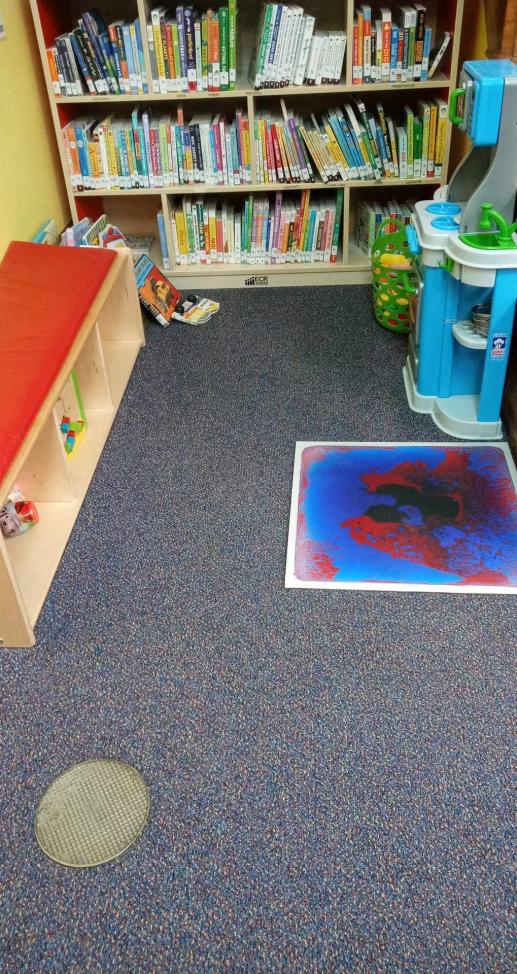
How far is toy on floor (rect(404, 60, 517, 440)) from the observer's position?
236cm

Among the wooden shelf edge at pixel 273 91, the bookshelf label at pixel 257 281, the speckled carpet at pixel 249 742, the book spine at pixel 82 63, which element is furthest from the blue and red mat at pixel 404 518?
the book spine at pixel 82 63

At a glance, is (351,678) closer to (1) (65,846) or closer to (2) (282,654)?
(2) (282,654)

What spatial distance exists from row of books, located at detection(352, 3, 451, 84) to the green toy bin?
576 mm

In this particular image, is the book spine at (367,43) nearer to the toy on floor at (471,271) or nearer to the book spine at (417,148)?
the book spine at (417,148)

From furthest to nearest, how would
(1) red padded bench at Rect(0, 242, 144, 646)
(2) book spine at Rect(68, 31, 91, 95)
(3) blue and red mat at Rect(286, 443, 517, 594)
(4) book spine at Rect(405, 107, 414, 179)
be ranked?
(4) book spine at Rect(405, 107, 414, 179) → (2) book spine at Rect(68, 31, 91, 95) → (3) blue and red mat at Rect(286, 443, 517, 594) → (1) red padded bench at Rect(0, 242, 144, 646)

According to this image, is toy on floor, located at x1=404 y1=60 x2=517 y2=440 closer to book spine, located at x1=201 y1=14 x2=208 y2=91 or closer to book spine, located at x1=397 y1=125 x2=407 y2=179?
book spine, located at x1=397 y1=125 x2=407 y2=179

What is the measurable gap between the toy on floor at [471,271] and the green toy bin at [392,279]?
1.07 ft

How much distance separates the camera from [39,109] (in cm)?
344

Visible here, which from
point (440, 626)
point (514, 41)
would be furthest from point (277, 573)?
point (514, 41)


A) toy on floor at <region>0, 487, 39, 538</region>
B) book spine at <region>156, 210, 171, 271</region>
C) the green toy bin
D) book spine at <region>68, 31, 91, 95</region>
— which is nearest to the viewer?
toy on floor at <region>0, 487, 39, 538</region>

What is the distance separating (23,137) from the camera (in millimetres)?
3227

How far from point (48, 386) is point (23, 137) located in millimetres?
1504

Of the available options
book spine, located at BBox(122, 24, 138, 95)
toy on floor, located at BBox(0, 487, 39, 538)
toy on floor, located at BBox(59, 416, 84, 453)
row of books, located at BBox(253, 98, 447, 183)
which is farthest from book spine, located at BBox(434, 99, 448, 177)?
toy on floor, located at BBox(0, 487, 39, 538)

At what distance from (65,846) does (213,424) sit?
5.18ft
